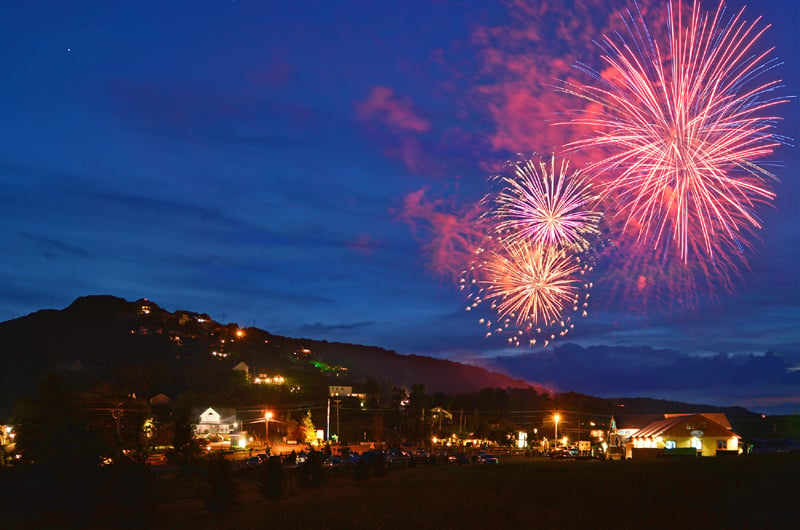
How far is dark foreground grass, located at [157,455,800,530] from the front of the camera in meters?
24.5

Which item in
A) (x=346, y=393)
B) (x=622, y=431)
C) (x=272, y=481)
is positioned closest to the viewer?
(x=272, y=481)

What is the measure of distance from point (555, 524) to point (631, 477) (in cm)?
1379

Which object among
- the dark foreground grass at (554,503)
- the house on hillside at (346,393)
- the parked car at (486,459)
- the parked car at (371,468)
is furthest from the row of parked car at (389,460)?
the house on hillside at (346,393)

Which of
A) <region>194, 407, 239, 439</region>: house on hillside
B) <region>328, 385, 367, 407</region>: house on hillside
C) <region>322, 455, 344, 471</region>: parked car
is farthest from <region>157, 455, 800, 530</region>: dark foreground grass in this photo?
<region>328, 385, 367, 407</region>: house on hillside

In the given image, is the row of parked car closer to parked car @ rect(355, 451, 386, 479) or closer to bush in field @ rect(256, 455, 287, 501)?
parked car @ rect(355, 451, 386, 479)

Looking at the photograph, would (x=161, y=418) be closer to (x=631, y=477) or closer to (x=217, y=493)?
(x=217, y=493)

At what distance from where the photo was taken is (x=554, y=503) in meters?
28.8

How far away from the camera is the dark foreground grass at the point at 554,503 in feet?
80.3

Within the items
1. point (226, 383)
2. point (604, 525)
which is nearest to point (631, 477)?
point (604, 525)

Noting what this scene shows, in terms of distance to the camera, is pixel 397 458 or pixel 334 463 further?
pixel 397 458

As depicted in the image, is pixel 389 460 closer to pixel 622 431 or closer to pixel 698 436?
pixel 698 436

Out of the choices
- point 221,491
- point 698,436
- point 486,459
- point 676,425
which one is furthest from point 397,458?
point 221,491

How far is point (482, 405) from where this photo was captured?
6698 inches

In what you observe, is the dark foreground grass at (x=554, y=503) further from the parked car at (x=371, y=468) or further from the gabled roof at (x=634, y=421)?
the gabled roof at (x=634, y=421)
